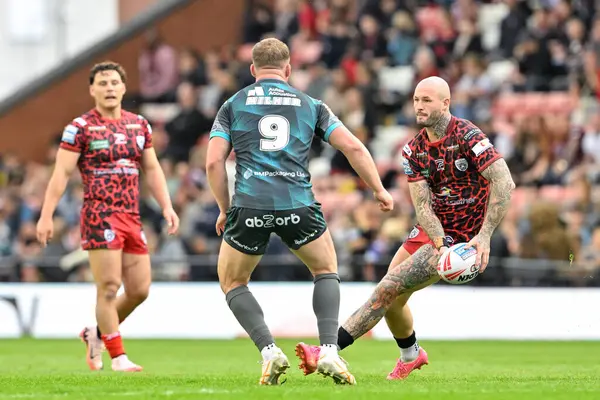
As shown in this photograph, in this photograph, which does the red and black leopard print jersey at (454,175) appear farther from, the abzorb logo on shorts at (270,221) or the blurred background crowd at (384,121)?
the blurred background crowd at (384,121)

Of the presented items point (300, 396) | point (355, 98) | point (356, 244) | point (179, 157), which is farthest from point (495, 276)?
point (300, 396)

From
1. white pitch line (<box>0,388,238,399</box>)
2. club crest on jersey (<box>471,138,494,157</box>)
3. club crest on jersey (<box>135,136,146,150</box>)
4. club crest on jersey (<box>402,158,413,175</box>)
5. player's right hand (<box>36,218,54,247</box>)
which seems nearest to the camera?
white pitch line (<box>0,388,238,399</box>)

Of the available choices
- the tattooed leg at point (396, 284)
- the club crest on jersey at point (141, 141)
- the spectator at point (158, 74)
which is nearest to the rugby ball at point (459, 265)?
the tattooed leg at point (396, 284)

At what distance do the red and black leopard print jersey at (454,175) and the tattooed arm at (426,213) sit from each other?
81 mm

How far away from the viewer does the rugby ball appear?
36.1 ft

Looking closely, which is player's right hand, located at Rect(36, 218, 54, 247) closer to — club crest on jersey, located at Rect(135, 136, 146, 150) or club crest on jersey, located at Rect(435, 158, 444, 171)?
club crest on jersey, located at Rect(135, 136, 146, 150)

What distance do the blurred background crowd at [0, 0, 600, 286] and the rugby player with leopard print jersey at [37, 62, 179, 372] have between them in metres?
7.67

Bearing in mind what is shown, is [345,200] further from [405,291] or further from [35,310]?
[405,291]

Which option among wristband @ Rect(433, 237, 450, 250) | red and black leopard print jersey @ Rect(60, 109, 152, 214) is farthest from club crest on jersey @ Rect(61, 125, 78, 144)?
wristband @ Rect(433, 237, 450, 250)

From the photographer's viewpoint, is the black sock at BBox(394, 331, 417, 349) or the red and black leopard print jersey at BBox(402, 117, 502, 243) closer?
the red and black leopard print jersey at BBox(402, 117, 502, 243)

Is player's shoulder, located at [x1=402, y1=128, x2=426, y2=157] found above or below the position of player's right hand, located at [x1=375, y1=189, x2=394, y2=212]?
above

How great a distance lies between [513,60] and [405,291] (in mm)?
14247

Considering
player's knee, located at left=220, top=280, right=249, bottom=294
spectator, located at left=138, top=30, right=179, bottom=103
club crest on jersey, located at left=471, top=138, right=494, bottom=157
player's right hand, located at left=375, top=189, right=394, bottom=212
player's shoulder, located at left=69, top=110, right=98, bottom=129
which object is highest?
spectator, located at left=138, top=30, right=179, bottom=103

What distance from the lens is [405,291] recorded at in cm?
1147
